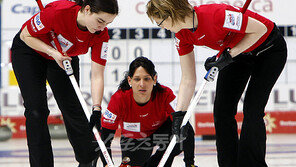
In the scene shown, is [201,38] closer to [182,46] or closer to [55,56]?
[182,46]

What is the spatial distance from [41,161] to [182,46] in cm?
105

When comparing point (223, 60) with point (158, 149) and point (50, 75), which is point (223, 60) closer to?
point (158, 149)

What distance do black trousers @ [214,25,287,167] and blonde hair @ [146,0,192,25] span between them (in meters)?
0.52

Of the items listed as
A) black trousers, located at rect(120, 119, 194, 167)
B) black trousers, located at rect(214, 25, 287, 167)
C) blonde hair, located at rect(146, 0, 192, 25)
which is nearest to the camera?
blonde hair, located at rect(146, 0, 192, 25)

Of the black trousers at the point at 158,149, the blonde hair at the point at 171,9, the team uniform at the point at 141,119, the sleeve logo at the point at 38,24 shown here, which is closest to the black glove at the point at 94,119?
the team uniform at the point at 141,119

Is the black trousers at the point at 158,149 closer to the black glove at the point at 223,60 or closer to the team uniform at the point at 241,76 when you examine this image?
the team uniform at the point at 241,76

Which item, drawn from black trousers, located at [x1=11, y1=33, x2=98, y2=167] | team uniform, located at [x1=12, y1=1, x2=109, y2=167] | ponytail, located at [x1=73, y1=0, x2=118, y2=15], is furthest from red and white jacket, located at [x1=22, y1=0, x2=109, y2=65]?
ponytail, located at [x1=73, y1=0, x2=118, y2=15]

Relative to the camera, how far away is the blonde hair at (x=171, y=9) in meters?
2.21

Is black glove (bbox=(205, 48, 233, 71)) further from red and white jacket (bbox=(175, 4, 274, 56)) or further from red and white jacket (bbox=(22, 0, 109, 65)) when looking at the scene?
red and white jacket (bbox=(22, 0, 109, 65))

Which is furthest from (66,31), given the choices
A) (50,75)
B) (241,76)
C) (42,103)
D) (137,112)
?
(241,76)

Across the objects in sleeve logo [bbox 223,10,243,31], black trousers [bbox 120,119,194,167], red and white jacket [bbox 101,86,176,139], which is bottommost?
→ black trousers [bbox 120,119,194,167]

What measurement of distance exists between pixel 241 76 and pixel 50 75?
1213 millimetres

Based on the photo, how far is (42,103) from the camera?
2.44 m

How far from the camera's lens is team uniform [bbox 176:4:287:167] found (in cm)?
231
